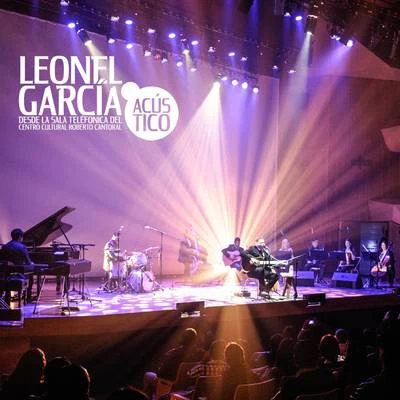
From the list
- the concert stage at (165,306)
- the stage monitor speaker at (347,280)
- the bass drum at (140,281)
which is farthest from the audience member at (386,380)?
the stage monitor speaker at (347,280)

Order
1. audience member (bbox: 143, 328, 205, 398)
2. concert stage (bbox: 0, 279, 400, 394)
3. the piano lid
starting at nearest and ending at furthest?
audience member (bbox: 143, 328, 205, 398)
concert stage (bbox: 0, 279, 400, 394)
the piano lid

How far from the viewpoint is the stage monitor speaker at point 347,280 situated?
13.5 meters

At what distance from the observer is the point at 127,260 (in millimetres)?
12742

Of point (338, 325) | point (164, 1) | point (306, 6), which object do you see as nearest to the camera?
point (338, 325)

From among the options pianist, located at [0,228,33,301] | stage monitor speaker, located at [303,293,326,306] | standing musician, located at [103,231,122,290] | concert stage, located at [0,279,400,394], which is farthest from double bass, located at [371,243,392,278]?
pianist, located at [0,228,33,301]

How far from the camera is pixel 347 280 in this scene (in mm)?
13578

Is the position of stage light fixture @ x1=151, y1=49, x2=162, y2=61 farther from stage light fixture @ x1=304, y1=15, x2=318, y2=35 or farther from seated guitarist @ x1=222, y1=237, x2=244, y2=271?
seated guitarist @ x1=222, y1=237, x2=244, y2=271

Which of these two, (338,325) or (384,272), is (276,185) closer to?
(384,272)

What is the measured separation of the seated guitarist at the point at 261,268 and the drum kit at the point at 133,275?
7.12 ft

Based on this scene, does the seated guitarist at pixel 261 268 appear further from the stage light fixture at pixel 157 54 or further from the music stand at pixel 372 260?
the stage light fixture at pixel 157 54

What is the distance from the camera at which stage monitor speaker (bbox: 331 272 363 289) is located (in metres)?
13.5

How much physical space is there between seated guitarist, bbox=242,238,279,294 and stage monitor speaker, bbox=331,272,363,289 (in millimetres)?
2663

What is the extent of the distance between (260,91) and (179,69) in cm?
262

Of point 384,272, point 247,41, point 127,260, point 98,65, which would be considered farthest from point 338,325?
point 98,65
